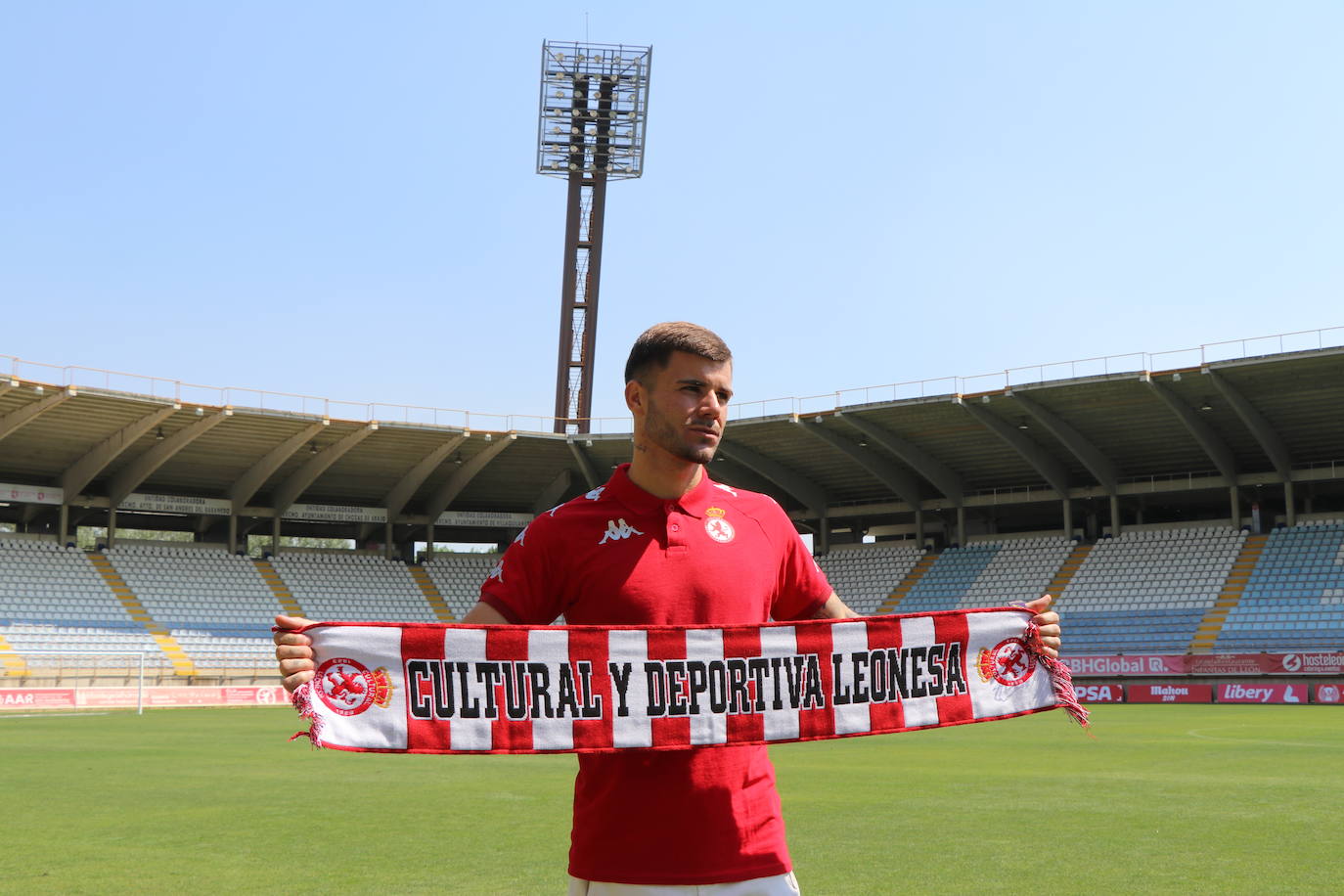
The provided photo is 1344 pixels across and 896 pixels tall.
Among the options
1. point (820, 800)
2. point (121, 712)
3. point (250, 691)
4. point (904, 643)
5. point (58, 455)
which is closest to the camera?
point (904, 643)

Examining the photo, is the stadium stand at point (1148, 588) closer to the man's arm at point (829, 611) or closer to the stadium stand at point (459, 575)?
the stadium stand at point (459, 575)

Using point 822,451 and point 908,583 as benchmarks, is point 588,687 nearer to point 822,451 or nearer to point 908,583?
point 822,451

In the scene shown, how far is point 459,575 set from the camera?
57031 millimetres

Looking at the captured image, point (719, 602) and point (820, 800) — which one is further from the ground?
point (719, 602)

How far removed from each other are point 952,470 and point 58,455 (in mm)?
34223

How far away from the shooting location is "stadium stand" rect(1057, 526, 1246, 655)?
42312 millimetres

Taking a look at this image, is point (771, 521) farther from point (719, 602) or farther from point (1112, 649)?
point (1112, 649)

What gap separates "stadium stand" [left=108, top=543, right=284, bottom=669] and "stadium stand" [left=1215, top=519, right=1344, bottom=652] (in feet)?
109

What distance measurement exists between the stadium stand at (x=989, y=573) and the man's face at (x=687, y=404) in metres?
44.3

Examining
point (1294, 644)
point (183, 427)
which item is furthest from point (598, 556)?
point (183, 427)

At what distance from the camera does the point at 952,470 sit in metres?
51.3

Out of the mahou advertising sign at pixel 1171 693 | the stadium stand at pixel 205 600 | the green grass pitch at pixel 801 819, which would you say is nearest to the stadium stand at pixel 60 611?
the stadium stand at pixel 205 600

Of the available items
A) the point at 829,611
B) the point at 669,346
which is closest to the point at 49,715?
the point at 829,611

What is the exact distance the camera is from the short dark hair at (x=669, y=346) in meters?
3.80
